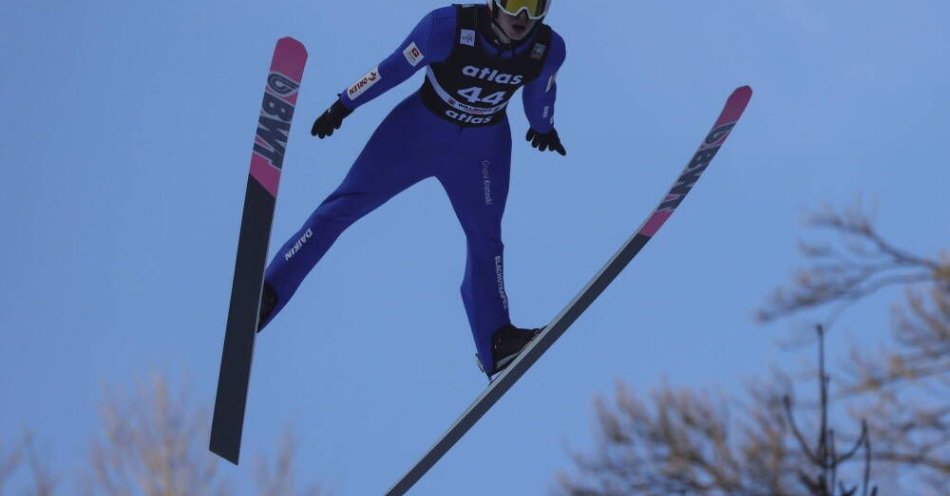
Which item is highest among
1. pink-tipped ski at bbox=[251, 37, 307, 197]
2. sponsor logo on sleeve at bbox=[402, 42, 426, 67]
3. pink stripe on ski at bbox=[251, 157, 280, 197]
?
sponsor logo on sleeve at bbox=[402, 42, 426, 67]

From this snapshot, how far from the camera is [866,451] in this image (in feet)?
14.0

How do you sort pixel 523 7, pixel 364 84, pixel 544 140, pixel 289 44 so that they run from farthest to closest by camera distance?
pixel 544 140
pixel 364 84
pixel 523 7
pixel 289 44

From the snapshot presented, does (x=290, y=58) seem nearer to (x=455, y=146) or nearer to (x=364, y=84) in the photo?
(x=364, y=84)

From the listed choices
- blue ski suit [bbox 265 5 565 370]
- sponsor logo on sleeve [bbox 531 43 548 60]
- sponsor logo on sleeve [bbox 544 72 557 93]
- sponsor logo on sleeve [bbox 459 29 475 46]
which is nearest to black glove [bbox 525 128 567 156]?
blue ski suit [bbox 265 5 565 370]

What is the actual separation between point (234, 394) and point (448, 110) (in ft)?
5.78

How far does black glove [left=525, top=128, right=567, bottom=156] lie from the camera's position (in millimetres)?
6789

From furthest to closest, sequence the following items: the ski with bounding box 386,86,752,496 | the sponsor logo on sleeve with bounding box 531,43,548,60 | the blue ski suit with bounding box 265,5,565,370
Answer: the ski with bounding box 386,86,752,496 < the sponsor logo on sleeve with bounding box 531,43,548,60 < the blue ski suit with bounding box 265,5,565,370

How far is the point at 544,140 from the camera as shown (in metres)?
6.81

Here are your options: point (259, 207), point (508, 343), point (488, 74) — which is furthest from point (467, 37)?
point (508, 343)

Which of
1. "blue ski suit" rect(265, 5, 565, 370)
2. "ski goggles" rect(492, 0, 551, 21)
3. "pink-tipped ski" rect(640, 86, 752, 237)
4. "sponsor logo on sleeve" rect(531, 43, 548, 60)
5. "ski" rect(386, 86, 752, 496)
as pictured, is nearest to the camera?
"ski goggles" rect(492, 0, 551, 21)

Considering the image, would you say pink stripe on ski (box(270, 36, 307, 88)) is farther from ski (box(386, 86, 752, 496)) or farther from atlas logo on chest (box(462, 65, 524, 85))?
ski (box(386, 86, 752, 496))

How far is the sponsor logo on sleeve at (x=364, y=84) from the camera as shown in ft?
20.1

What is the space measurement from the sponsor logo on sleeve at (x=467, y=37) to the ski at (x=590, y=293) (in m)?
1.39

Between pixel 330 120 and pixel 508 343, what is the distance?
1.47 metres
